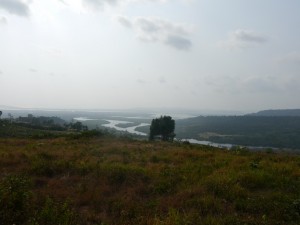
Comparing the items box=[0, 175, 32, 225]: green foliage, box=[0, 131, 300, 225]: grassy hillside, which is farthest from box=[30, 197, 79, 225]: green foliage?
box=[0, 175, 32, 225]: green foliage

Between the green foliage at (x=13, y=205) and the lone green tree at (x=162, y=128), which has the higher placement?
the green foliage at (x=13, y=205)

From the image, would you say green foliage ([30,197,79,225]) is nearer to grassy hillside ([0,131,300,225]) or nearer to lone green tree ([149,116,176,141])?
grassy hillside ([0,131,300,225])

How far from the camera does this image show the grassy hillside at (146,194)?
28.7 ft

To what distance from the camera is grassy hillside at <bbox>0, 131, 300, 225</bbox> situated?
8.73 metres

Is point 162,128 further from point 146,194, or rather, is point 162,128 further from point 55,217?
point 55,217

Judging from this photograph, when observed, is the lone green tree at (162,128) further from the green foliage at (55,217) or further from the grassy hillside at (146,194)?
the green foliage at (55,217)

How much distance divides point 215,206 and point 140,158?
1011 centimetres

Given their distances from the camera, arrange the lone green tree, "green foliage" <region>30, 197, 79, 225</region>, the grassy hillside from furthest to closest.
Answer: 1. the lone green tree
2. the grassy hillside
3. "green foliage" <region>30, 197, 79, 225</region>

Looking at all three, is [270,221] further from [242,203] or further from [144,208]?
[144,208]

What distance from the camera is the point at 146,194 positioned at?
11.9m

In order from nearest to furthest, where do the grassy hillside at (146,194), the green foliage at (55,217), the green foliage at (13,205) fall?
the green foliage at (55,217), the green foliage at (13,205), the grassy hillside at (146,194)

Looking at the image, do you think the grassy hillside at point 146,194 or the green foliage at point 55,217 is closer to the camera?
the green foliage at point 55,217

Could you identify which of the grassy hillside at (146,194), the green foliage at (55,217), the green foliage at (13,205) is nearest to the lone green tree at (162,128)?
the grassy hillside at (146,194)

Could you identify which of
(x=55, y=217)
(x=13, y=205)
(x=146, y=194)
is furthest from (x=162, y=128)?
(x=55, y=217)
